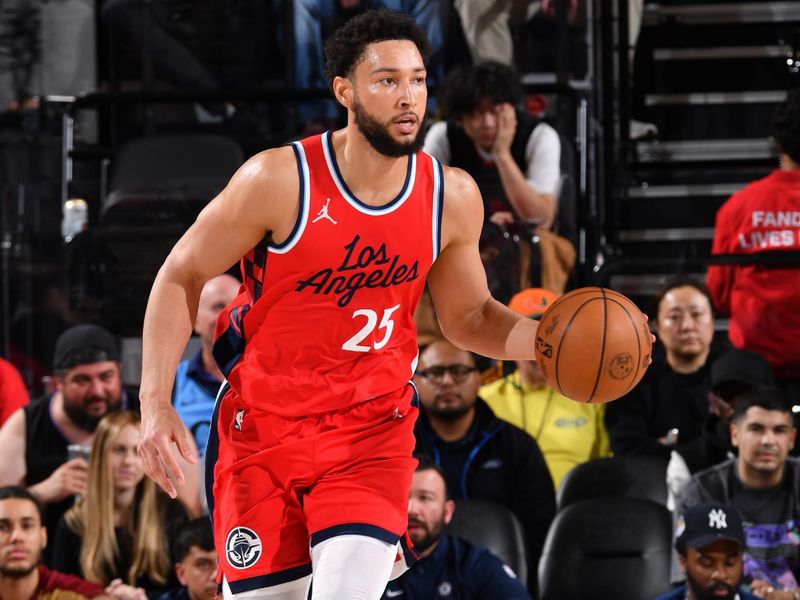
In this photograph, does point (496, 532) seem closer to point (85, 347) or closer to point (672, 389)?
point (672, 389)

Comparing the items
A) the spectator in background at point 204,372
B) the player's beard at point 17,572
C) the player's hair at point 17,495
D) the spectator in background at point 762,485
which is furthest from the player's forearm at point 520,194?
the player's beard at point 17,572

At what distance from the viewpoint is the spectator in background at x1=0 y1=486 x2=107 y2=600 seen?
→ 224 inches

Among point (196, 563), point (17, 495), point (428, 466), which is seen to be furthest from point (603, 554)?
point (17, 495)

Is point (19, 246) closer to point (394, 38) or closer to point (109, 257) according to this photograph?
point (109, 257)

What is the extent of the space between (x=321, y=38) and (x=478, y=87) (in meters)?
1.77

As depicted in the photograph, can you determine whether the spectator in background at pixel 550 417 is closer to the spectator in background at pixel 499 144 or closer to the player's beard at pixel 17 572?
the spectator in background at pixel 499 144

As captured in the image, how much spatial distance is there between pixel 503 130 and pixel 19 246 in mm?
2564

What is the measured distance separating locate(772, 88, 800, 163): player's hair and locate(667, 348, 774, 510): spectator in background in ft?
3.93

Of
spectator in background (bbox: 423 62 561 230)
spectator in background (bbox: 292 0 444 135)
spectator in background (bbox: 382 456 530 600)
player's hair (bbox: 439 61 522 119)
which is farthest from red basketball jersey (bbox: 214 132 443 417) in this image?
spectator in background (bbox: 292 0 444 135)

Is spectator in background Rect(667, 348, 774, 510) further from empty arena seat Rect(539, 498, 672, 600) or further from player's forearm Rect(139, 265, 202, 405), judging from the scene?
player's forearm Rect(139, 265, 202, 405)

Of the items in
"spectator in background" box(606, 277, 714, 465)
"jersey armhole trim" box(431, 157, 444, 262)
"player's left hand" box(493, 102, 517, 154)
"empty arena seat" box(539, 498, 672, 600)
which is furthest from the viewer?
"player's left hand" box(493, 102, 517, 154)

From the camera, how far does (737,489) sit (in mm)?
6137

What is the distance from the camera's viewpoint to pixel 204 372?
6.71 metres

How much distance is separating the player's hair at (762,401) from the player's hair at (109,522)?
7.91 feet
